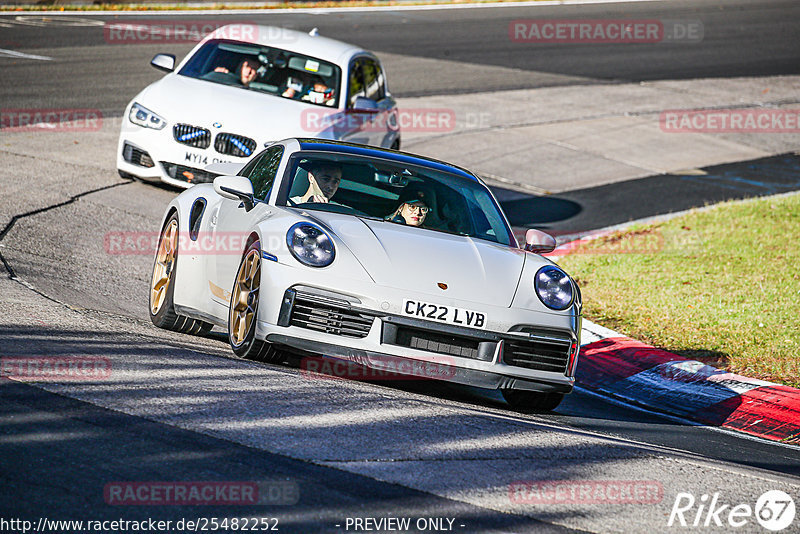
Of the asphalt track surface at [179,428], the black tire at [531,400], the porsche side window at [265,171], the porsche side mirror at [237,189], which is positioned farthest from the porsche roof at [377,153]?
the black tire at [531,400]

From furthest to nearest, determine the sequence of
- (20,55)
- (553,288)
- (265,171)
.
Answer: (20,55), (265,171), (553,288)

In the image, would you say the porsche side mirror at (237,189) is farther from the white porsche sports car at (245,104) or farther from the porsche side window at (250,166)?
the white porsche sports car at (245,104)

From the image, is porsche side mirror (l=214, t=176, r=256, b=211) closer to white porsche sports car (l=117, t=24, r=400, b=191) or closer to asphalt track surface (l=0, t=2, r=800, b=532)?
asphalt track surface (l=0, t=2, r=800, b=532)

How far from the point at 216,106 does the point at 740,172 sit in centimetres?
933

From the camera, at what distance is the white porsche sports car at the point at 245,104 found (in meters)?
11.9

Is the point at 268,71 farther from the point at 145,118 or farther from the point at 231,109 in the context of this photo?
the point at 145,118

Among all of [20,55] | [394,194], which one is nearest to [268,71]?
[394,194]

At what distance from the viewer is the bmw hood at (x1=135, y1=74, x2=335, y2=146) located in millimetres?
11844

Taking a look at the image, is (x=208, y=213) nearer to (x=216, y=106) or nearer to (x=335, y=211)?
(x=335, y=211)

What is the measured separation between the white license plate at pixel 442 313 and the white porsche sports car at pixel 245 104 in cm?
565

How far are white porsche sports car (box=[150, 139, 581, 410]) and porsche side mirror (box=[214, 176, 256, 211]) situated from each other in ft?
0.04

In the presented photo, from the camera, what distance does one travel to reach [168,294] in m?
7.71

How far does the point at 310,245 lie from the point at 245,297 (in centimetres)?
53

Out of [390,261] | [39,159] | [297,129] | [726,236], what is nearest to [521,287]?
[390,261]
